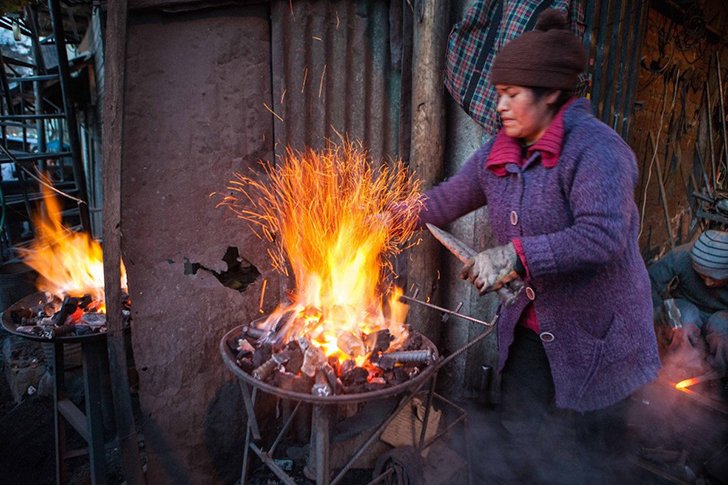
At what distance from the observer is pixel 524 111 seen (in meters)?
2.09

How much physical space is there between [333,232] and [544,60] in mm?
1853

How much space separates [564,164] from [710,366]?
358 cm

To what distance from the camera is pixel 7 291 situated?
5.08 m

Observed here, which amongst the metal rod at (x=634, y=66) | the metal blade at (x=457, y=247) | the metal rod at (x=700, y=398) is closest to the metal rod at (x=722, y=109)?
the metal rod at (x=634, y=66)

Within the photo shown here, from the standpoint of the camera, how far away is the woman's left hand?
192 centimetres

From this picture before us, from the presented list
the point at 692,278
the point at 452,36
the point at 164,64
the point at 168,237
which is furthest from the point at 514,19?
the point at 692,278

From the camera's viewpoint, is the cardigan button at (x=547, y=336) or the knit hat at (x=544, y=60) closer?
the knit hat at (x=544, y=60)

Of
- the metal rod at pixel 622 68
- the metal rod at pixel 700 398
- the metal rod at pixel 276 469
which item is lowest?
the metal rod at pixel 700 398

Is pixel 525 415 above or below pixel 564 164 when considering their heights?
below

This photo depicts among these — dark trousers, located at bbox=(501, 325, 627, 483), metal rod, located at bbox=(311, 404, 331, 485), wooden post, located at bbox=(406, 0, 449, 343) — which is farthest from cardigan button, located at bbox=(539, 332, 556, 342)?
wooden post, located at bbox=(406, 0, 449, 343)

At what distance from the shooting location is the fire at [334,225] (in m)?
2.97

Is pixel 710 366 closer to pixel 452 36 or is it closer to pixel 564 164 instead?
pixel 564 164

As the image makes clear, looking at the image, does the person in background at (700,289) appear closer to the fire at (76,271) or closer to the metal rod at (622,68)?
the metal rod at (622,68)

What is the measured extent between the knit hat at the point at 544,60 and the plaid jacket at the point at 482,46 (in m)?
0.88
